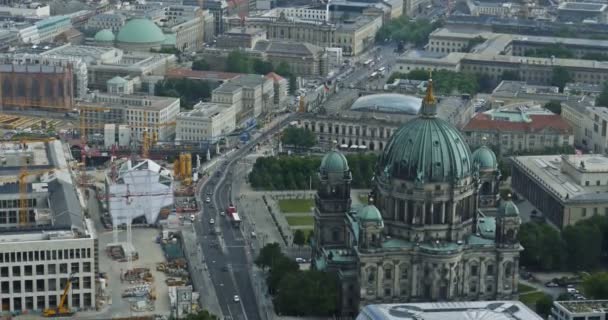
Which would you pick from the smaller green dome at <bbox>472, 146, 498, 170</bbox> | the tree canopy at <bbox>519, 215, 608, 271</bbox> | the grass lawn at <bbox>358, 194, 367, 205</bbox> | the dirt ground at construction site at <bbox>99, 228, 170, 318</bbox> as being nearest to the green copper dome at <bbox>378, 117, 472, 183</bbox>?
the smaller green dome at <bbox>472, 146, 498, 170</bbox>

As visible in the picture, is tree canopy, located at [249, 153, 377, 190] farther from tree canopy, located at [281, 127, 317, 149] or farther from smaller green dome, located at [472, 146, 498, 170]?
smaller green dome, located at [472, 146, 498, 170]

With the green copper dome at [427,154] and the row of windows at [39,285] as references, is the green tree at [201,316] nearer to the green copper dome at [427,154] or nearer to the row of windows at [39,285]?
the row of windows at [39,285]

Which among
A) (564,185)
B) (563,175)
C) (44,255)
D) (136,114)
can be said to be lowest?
(564,185)

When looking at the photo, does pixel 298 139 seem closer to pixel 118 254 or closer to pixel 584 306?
pixel 118 254

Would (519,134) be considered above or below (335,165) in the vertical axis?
below

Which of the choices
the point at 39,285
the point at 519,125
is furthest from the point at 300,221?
the point at 519,125

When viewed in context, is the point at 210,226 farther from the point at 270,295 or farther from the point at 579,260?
the point at 579,260

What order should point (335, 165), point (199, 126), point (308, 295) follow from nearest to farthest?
point (308, 295) < point (335, 165) < point (199, 126)
